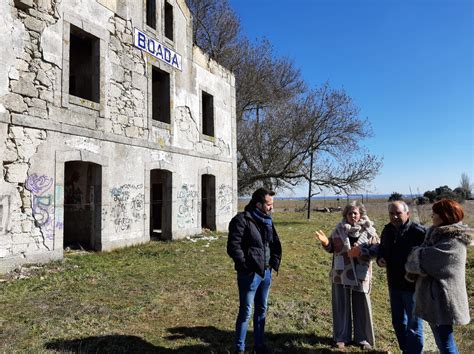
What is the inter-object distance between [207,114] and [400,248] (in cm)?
1168

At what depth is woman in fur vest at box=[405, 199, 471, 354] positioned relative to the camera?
2.87 m

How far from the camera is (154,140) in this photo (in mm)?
10867

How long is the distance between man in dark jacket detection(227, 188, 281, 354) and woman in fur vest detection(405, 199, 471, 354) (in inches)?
53.0

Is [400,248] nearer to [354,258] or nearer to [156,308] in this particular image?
[354,258]

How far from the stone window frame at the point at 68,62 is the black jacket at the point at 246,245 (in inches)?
253

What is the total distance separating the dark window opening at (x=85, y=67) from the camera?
9.20 m

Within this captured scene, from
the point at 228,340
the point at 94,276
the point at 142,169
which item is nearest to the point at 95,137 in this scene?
the point at 142,169

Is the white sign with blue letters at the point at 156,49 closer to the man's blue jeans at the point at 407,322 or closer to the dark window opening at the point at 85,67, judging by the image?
the dark window opening at the point at 85,67

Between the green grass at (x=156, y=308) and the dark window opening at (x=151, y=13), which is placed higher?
the dark window opening at (x=151, y=13)

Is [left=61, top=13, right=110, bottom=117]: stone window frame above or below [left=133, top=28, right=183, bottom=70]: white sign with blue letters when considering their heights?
below

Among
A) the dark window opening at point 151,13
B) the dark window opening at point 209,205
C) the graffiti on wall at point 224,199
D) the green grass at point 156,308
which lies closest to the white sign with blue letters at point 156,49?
the dark window opening at point 151,13

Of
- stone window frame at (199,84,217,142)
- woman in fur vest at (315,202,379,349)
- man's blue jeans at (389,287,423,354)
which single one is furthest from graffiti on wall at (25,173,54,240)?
man's blue jeans at (389,287,423,354)

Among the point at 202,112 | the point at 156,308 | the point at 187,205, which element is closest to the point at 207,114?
the point at 202,112

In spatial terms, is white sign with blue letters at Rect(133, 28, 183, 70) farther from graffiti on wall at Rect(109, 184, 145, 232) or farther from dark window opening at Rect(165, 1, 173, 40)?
graffiti on wall at Rect(109, 184, 145, 232)
